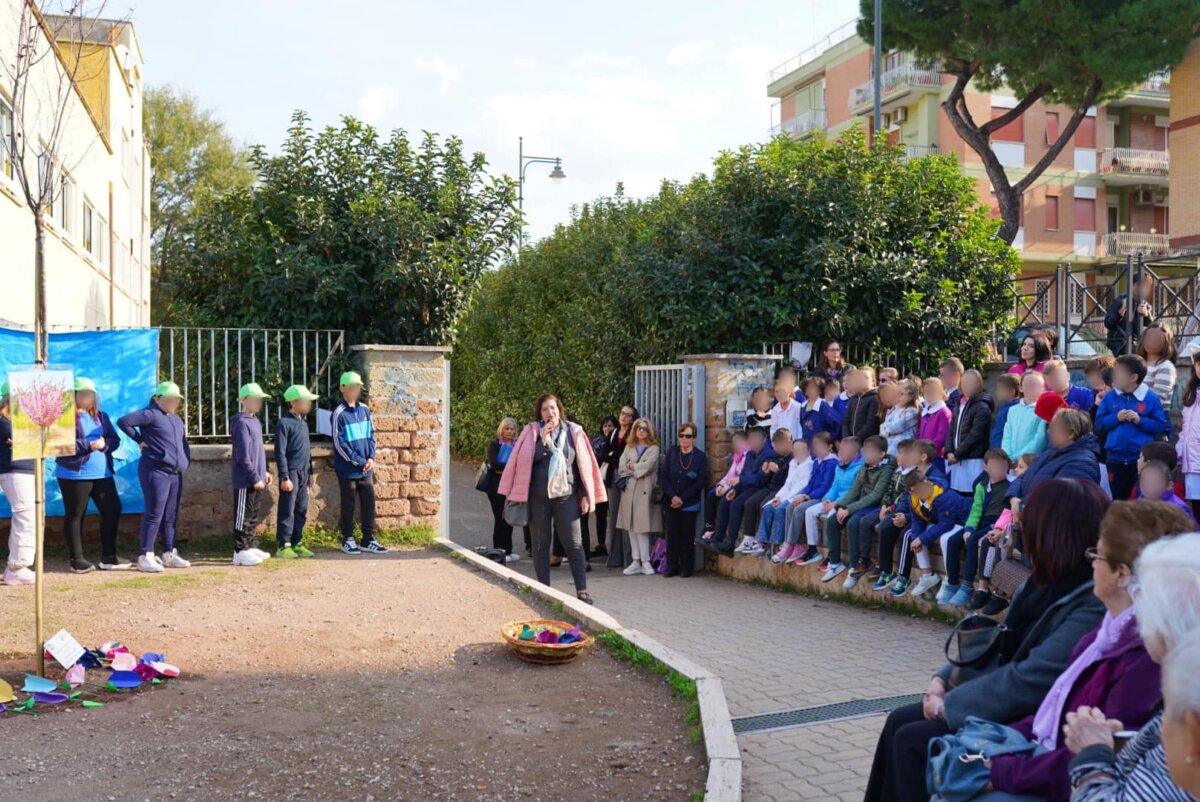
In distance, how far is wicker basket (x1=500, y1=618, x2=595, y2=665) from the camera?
688cm

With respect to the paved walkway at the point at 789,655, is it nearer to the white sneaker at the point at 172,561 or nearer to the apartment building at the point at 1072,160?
the white sneaker at the point at 172,561

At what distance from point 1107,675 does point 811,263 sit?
10551 millimetres

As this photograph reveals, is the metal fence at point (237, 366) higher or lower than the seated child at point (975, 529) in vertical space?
higher

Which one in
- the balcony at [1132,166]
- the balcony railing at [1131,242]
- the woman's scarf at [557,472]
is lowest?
the woman's scarf at [557,472]

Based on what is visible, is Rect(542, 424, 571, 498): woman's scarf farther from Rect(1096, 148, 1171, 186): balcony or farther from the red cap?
Rect(1096, 148, 1171, 186): balcony

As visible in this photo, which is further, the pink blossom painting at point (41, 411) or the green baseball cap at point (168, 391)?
the green baseball cap at point (168, 391)

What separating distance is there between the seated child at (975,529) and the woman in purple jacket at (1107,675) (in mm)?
5445

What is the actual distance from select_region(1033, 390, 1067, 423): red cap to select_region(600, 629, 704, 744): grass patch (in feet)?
14.1

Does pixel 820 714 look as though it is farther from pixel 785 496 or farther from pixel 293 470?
pixel 293 470

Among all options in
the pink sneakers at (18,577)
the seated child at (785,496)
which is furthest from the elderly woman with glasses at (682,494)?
the pink sneakers at (18,577)

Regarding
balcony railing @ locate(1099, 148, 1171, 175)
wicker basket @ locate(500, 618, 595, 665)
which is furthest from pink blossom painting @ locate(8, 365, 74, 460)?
balcony railing @ locate(1099, 148, 1171, 175)

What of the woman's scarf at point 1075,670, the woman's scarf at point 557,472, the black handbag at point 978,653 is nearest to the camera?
the woman's scarf at point 1075,670

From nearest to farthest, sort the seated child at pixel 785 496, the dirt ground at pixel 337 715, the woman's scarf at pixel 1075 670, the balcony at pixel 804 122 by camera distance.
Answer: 1. the woman's scarf at pixel 1075 670
2. the dirt ground at pixel 337 715
3. the seated child at pixel 785 496
4. the balcony at pixel 804 122

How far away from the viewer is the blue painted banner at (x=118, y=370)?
11047 millimetres
